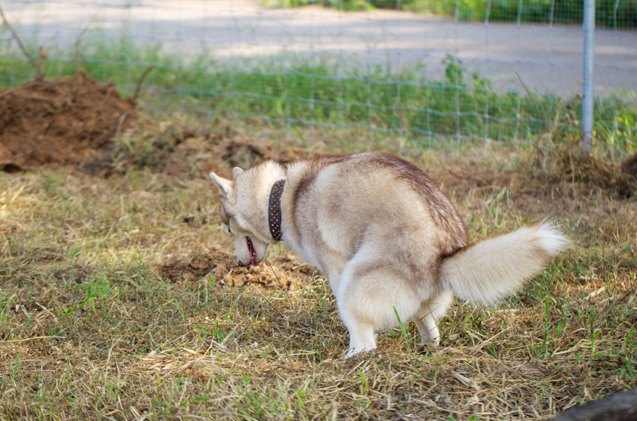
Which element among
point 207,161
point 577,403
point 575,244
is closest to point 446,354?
point 577,403

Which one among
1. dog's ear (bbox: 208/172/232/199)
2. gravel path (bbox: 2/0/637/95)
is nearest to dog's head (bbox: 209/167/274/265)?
dog's ear (bbox: 208/172/232/199)

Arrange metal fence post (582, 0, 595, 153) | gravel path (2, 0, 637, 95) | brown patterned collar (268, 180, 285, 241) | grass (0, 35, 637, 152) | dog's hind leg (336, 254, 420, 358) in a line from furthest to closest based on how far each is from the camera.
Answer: gravel path (2, 0, 637, 95), grass (0, 35, 637, 152), metal fence post (582, 0, 595, 153), brown patterned collar (268, 180, 285, 241), dog's hind leg (336, 254, 420, 358)

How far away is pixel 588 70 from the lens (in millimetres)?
6641

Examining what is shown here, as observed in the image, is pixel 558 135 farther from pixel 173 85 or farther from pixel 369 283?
pixel 173 85

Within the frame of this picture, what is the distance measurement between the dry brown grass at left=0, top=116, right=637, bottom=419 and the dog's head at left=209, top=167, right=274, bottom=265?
197 millimetres

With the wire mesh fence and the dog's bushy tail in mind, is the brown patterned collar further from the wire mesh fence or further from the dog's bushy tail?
the wire mesh fence

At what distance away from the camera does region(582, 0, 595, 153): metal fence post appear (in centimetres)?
659

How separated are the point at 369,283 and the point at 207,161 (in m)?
3.33

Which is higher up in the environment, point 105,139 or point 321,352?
point 105,139

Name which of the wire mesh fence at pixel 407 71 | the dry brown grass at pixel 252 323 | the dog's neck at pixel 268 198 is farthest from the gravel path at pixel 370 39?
the dog's neck at pixel 268 198

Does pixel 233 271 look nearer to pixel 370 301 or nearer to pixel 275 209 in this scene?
pixel 275 209

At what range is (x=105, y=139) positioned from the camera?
24.1ft

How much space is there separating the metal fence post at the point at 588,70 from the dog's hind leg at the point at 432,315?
2936 mm

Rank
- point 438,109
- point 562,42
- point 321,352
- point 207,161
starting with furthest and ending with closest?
1. point 562,42
2. point 438,109
3. point 207,161
4. point 321,352
